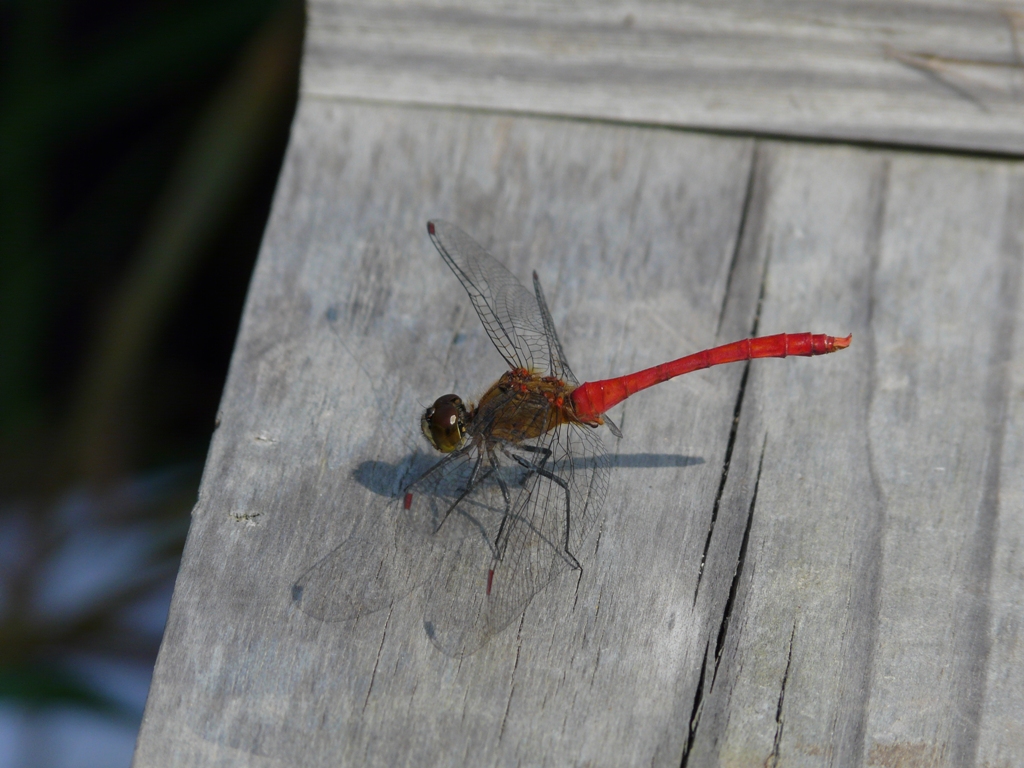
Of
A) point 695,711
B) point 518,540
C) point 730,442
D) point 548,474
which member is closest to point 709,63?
point 730,442

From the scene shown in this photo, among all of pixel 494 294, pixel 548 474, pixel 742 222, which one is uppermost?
pixel 742 222

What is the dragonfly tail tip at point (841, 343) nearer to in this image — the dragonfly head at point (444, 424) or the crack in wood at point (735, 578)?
the crack in wood at point (735, 578)

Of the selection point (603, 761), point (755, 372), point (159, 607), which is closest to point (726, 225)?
point (755, 372)

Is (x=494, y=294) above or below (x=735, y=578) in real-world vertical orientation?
above

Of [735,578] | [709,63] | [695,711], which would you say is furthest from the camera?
[709,63]

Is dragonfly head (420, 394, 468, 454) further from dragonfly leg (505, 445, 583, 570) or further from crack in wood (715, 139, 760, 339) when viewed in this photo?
crack in wood (715, 139, 760, 339)

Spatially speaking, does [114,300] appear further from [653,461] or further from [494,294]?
[653,461]
